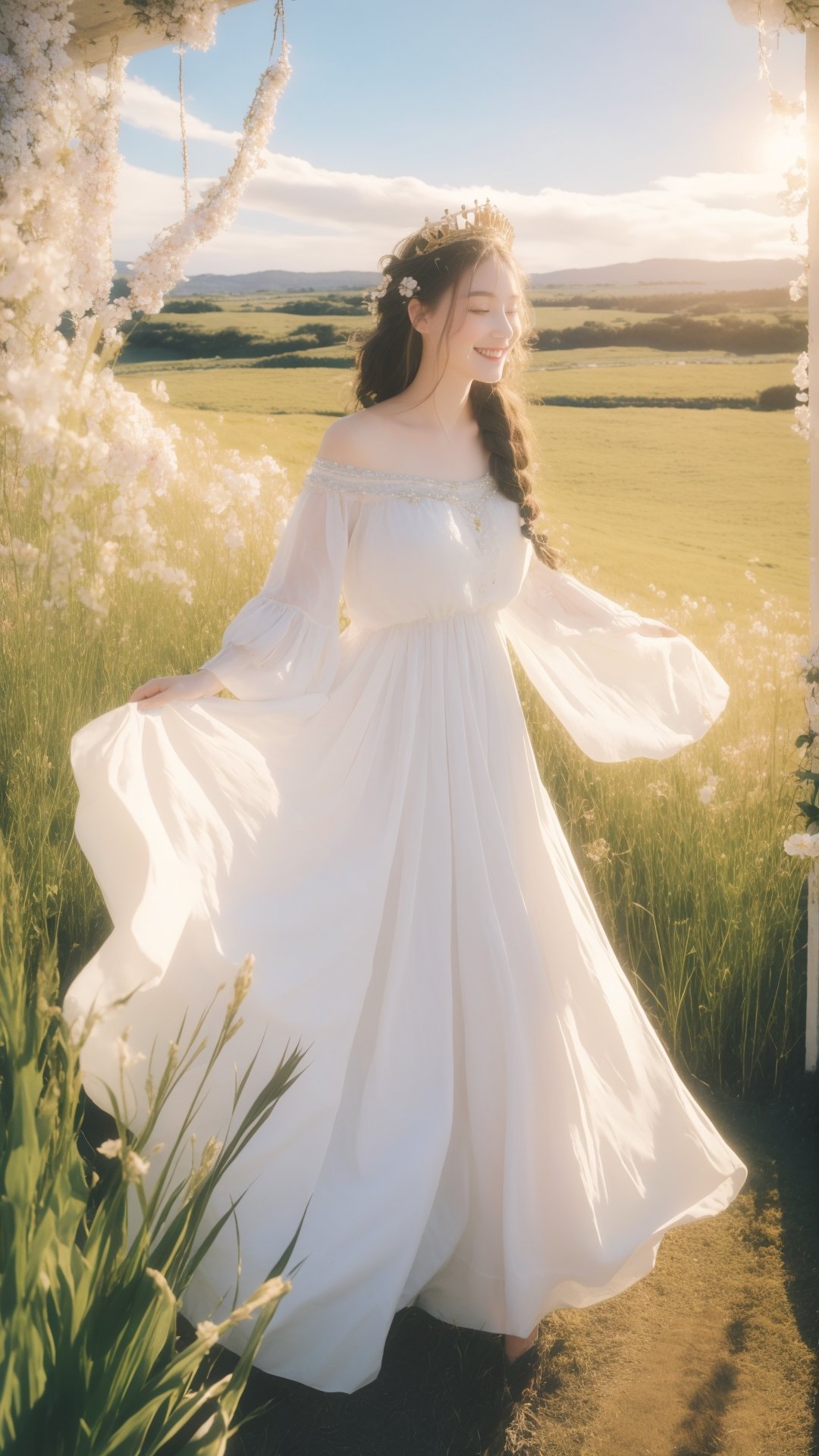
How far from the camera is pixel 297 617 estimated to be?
226 centimetres

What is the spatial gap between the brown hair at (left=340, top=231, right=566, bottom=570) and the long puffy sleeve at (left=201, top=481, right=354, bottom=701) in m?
0.46

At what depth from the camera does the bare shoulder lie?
2307mm

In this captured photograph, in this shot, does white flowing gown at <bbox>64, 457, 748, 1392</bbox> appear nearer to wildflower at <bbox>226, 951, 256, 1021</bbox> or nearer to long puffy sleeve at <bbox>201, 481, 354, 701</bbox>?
long puffy sleeve at <bbox>201, 481, 354, 701</bbox>

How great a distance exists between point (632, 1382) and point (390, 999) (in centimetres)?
94

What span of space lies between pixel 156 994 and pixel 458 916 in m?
0.65

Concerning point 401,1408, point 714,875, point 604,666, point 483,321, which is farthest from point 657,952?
point 483,321

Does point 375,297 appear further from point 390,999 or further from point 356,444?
point 390,999

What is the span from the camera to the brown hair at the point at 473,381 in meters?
2.40

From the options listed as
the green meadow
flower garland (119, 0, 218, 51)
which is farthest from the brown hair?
flower garland (119, 0, 218, 51)

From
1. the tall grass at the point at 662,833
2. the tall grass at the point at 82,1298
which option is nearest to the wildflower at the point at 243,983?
the tall grass at the point at 82,1298

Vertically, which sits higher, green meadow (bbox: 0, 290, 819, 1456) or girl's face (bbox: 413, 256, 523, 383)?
girl's face (bbox: 413, 256, 523, 383)

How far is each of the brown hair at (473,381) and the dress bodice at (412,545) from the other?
0.18 meters

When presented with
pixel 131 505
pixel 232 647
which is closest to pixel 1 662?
pixel 131 505

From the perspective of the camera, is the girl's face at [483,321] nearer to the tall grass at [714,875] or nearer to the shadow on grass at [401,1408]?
the tall grass at [714,875]
